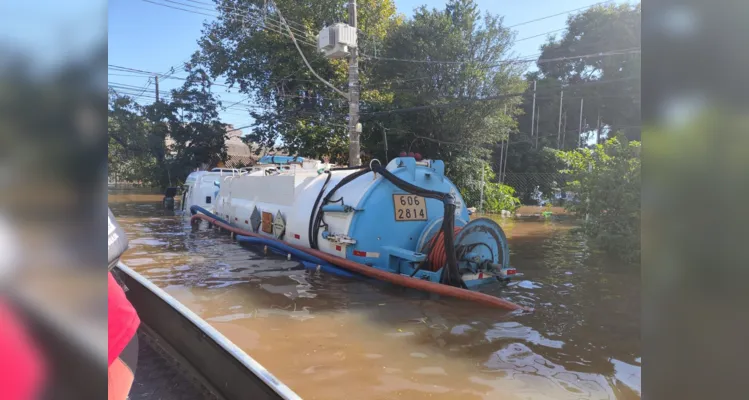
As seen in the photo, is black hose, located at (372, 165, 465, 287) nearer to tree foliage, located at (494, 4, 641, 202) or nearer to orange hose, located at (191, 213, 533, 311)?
orange hose, located at (191, 213, 533, 311)

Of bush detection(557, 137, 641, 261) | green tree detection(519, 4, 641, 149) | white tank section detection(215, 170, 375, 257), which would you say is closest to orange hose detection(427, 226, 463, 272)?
white tank section detection(215, 170, 375, 257)

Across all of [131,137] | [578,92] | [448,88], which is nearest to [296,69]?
[448,88]

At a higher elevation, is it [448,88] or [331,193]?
[448,88]

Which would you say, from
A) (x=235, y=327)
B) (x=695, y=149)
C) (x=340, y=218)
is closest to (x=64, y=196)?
(x=695, y=149)

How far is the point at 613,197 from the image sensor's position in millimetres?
10336

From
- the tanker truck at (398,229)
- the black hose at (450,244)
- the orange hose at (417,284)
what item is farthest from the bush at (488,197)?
the black hose at (450,244)

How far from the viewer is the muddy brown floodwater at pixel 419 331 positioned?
14.3ft

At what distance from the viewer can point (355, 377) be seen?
4.46 m

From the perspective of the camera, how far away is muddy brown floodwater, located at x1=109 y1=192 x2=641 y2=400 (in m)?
4.35

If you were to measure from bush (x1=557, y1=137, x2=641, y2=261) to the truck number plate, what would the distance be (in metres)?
4.92

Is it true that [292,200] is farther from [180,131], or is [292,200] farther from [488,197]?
[180,131]

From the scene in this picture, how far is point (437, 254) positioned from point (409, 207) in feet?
3.59

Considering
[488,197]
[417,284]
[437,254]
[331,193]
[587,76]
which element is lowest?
[417,284]

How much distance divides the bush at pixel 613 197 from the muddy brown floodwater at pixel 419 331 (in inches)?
26.4
